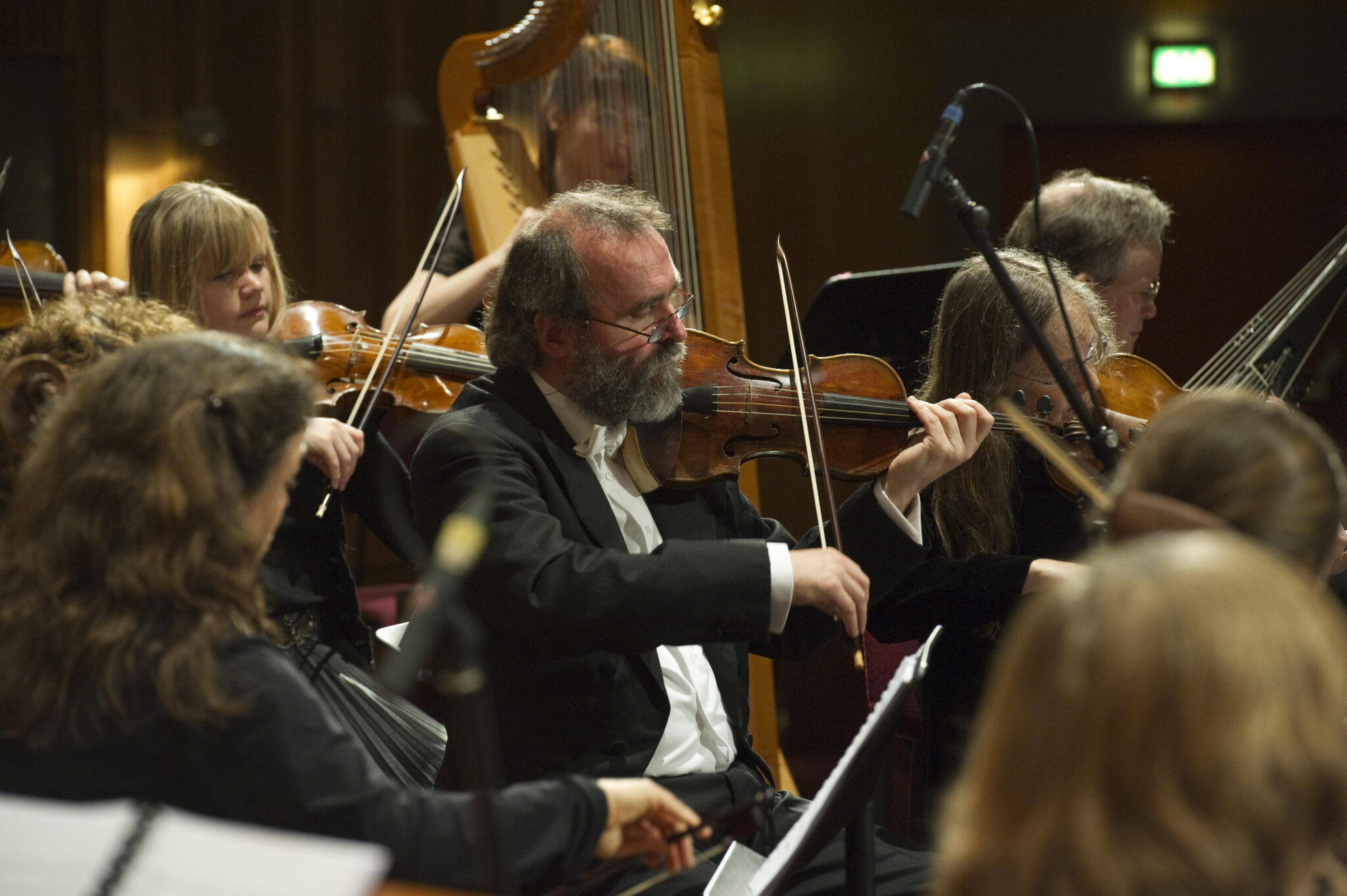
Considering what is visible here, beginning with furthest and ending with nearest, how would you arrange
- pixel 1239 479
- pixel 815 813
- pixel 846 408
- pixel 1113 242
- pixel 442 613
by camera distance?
1. pixel 1113 242
2. pixel 846 408
3. pixel 815 813
4. pixel 1239 479
5. pixel 442 613

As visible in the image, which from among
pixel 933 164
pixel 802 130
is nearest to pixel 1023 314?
pixel 933 164

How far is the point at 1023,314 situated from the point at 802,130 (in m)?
3.15

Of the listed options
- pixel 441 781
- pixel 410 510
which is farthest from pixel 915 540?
pixel 410 510

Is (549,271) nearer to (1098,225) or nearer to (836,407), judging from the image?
(836,407)

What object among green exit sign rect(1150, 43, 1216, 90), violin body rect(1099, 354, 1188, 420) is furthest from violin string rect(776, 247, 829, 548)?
green exit sign rect(1150, 43, 1216, 90)

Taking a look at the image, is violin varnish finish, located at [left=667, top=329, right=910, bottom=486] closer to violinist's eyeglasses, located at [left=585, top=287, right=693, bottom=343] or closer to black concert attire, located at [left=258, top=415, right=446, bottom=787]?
violinist's eyeglasses, located at [left=585, top=287, right=693, bottom=343]

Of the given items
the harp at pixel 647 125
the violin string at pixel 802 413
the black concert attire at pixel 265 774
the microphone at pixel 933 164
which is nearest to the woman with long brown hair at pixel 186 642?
the black concert attire at pixel 265 774

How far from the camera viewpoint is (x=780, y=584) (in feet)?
5.72

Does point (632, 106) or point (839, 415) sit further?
point (632, 106)

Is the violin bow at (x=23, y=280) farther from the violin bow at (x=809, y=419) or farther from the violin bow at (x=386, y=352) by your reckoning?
the violin bow at (x=809, y=419)

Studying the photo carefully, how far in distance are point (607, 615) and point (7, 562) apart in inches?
28.1

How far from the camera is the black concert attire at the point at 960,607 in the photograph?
6.85 feet

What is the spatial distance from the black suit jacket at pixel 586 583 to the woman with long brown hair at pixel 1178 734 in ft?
3.07

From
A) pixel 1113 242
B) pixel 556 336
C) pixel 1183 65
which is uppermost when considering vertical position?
pixel 1183 65
